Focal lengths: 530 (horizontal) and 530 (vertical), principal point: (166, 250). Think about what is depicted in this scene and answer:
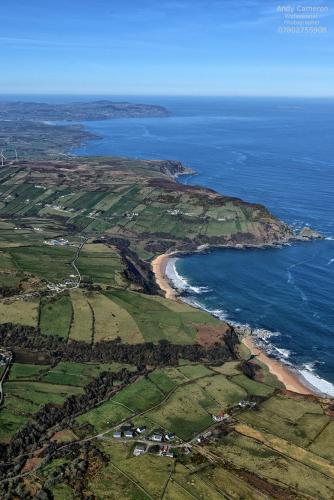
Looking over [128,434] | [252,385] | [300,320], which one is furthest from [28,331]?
[300,320]

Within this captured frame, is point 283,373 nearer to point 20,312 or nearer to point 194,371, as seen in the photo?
point 194,371

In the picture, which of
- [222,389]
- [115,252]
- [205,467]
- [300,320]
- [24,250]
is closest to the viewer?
[205,467]

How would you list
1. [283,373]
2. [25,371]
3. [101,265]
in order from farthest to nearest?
[101,265]
[283,373]
[25,371]

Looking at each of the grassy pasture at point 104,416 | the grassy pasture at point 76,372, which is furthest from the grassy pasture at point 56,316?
the grassy pasture at point 104,416

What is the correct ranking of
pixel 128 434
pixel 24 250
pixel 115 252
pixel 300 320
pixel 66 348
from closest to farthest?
pixel 128 434
pixel 66 348
pixel 300 320
pixel 24 250
pixel 115 252

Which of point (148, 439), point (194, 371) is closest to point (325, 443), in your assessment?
point (148, 439)

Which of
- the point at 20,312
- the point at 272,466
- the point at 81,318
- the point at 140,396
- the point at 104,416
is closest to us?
the point at 272,466

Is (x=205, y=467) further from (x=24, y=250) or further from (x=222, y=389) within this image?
(x=24, y=250)
